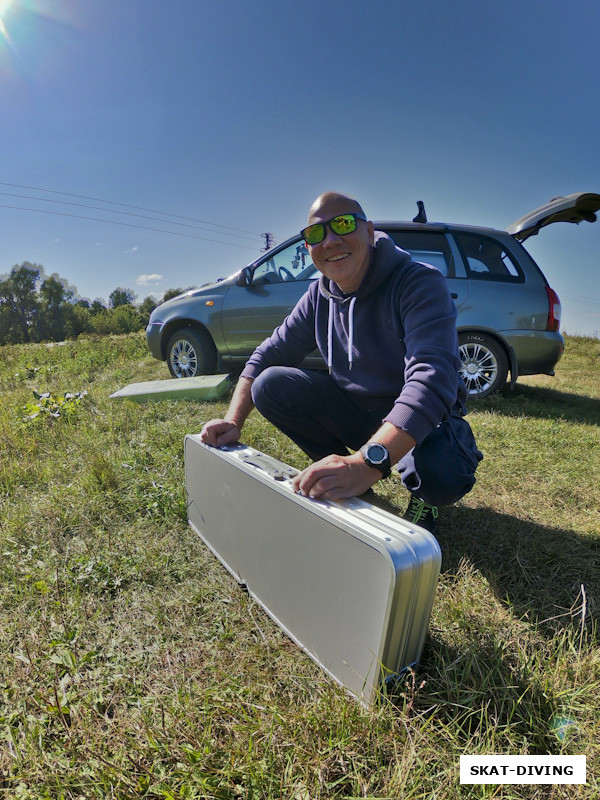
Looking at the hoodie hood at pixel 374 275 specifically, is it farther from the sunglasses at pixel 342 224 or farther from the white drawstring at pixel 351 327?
the sunglasses at pixel 342 224

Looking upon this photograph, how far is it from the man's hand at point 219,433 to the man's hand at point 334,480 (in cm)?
63

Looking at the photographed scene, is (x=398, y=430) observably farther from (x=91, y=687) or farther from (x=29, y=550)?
(x=29, y=550)

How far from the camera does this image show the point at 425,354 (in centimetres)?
150

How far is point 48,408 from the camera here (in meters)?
4.16

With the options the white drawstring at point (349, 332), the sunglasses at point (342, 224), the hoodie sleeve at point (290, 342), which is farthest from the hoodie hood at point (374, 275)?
the hoodie sleeve at point (290, 342)

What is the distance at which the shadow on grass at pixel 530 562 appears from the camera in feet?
5.14

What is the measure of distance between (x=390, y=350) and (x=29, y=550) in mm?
1902

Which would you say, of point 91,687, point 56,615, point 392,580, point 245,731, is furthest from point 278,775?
point 56,615

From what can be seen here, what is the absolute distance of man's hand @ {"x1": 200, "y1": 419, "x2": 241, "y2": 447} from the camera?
1781mm

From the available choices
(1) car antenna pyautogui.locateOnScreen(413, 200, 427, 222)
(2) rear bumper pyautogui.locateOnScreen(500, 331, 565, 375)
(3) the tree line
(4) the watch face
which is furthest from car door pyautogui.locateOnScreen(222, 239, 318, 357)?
(3) the tree line

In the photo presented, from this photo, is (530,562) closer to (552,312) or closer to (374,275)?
(374,275)

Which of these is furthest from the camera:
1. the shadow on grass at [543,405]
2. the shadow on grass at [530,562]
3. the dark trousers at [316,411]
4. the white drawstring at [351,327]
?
the shadow on grass at [543,405]

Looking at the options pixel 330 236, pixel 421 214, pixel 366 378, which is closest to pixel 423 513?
Answer: pixel 366 378

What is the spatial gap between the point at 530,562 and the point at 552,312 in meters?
3.63
